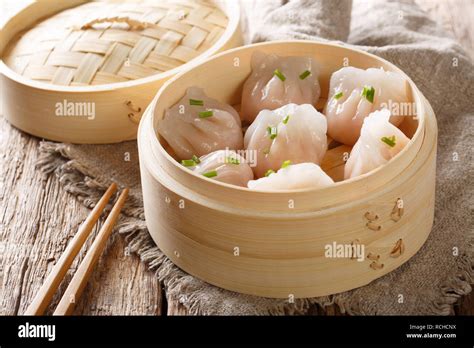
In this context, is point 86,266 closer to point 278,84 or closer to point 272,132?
point 272,132

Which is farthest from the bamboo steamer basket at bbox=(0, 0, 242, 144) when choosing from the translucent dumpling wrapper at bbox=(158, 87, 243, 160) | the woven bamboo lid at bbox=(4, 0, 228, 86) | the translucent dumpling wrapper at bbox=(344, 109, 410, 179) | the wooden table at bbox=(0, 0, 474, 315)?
the translucent dumpling wrapper at bbox=(344, 109, 410, 179)

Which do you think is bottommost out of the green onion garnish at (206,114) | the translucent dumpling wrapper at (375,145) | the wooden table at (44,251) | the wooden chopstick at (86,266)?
the wooden table at (44,251)

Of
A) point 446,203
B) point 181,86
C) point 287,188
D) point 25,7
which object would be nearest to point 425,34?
point 446,203

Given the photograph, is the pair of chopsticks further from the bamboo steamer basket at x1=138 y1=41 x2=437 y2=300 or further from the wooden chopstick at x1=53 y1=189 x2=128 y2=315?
the bamboo steamer basket at x1=138 y1=41 x2=437 y2=300

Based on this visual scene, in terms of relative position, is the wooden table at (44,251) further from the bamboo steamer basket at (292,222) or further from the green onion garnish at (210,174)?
the green onion garnish at (210,174)

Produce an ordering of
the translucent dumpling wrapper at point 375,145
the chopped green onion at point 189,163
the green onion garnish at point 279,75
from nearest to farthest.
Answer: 1. the translucent dumpling wrapper at point 375,145
2. the chopped green onion at point 189,163
3. the green onion garnish at point 279,75

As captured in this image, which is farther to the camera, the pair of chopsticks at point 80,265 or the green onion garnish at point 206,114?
the green onion garnish at point 206,114

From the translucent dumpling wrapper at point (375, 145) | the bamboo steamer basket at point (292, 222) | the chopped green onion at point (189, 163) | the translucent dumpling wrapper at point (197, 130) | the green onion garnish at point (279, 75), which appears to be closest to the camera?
the bamboo steamer basket at point (292, 222)

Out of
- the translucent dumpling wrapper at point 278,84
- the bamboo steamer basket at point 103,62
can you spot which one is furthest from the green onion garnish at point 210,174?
the bamboo steamer basket at point 103,62
